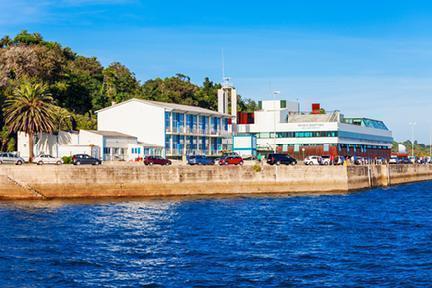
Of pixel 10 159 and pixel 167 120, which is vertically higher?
pixel 167 120

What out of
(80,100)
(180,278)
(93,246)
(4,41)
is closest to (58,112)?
(80,100)

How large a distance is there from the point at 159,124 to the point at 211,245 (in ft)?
205

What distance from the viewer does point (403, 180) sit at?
355 feet

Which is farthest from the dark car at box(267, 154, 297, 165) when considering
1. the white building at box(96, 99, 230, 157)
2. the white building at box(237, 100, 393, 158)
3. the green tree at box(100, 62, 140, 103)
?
the green tree at box(100, 62, 140, 103)

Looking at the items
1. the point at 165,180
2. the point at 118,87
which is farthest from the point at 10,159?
the point at 118,87

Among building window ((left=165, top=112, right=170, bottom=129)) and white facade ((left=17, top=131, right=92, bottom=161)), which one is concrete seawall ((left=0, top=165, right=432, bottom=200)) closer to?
white facade ((left=17, top=131, right=92, bottom=161))

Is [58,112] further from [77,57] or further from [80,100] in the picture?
[77,57]

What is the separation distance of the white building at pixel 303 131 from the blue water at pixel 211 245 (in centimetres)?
7036

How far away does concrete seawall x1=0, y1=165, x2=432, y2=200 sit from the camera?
62.0 meters

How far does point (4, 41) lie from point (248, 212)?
83.7 metres

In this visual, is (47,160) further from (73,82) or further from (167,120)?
(73,82)

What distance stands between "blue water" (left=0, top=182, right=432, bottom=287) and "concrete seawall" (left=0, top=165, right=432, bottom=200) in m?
4.18

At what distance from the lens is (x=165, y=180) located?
6738cm

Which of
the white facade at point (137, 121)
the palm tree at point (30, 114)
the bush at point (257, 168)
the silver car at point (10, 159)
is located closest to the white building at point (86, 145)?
the white facade at point (137, 121)
